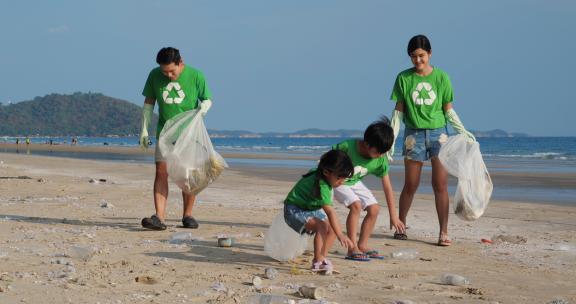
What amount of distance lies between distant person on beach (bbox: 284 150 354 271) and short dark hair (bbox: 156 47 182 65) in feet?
8.35

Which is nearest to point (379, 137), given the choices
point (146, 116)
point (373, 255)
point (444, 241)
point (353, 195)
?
point (353, 195)

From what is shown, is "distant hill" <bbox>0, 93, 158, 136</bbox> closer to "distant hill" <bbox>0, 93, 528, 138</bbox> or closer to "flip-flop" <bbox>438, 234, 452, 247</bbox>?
"distant hill" <bbox>0, 93, 528, 138</bbox>

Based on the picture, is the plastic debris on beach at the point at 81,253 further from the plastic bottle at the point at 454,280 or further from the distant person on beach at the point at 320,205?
the plastic bottle at the point at 454,280

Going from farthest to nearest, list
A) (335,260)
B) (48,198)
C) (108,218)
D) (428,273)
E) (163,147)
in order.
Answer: (48,198)
(108,218)
(163,147)
(335,260)
(428,273)

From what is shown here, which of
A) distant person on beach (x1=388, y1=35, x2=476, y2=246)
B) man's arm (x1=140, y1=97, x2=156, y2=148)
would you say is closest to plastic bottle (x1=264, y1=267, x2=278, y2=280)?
distant person on beach (x1=388, y1=35, x2=476, y2=246)

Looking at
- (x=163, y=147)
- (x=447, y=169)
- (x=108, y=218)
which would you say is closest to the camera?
(x=447, y=169)

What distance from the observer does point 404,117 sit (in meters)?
7.26

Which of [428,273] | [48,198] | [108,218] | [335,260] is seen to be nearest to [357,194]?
[335,260]

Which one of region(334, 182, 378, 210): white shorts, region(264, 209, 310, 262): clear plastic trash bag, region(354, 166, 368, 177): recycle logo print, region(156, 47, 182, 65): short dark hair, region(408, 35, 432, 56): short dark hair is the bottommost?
region(264, 209, 310, 262): clear plastic trash bag

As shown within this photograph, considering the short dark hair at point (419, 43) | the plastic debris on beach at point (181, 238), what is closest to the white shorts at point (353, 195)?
the plastic debris on beach at point (181, 238)

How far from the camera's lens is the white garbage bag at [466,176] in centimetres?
700

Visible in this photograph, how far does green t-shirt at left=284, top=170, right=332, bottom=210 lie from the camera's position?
532cm

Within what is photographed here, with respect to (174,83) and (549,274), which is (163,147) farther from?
(549,274)

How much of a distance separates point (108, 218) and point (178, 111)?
1643 mm
